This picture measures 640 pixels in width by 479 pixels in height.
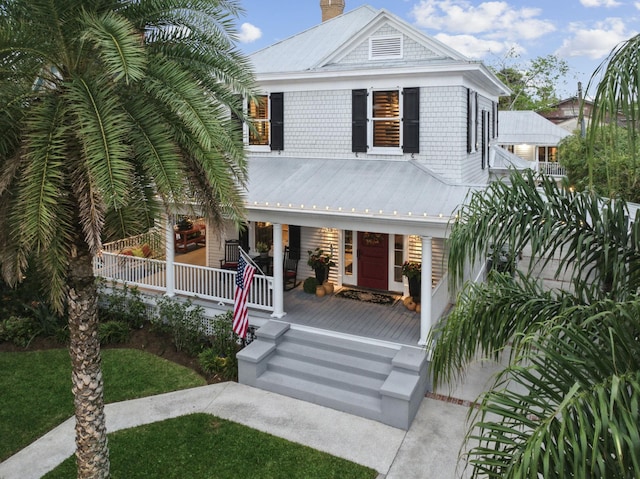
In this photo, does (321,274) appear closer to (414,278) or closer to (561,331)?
(414,278)

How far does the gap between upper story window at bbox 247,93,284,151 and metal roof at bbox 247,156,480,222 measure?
30.6 inches

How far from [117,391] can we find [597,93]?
33.0 ft

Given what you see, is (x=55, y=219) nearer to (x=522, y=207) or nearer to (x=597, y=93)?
(x=522, y=207)

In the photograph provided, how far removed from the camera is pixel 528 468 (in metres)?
3.06

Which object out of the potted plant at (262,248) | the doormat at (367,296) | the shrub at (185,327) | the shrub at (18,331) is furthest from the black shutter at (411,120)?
the shrub at (18,331)

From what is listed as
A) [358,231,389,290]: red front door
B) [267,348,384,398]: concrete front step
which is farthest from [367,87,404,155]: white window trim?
[267,348,384,398]: concrete front step

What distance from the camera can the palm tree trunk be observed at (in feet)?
22.6

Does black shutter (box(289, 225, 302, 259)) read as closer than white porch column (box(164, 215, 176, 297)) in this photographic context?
No

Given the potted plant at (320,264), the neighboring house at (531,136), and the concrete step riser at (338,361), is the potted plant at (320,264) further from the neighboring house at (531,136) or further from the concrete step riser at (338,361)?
the neighboring house at (531,136)

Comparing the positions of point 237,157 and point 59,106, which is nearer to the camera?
point 59,106

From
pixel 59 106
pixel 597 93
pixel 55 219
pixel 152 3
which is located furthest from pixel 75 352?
pixel 597 93

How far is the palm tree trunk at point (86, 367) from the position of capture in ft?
22.6

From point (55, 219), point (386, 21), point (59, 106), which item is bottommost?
point (55, 219)

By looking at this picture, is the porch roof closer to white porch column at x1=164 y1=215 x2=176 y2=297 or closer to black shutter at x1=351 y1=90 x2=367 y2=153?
black shutter at x1=351 y1=90 x2=367 y2=153
